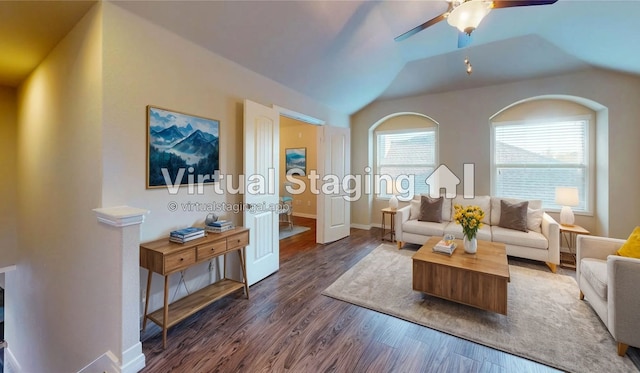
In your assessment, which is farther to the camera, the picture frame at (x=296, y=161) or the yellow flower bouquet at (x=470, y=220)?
the picture frame at (x=296, y=161)

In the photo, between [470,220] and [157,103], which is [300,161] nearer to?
[157,103]

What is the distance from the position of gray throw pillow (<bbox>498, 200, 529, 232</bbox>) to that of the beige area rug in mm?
612

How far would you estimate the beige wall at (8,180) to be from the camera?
3.57 m

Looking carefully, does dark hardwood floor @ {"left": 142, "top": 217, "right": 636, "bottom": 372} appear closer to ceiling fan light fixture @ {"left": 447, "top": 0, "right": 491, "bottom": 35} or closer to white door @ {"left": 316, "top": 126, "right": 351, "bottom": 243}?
white door @ {"left": 316, "top": 126, "right": 351, "bottom": 243}

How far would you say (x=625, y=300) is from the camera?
5.71ft

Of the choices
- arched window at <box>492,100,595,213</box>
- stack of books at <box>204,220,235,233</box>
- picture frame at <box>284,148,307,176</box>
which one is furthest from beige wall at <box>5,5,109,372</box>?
arched window at <box>492,100,595,213</box>

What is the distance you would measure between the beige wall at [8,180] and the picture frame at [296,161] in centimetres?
521

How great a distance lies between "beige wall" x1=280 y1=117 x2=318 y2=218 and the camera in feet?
23.3

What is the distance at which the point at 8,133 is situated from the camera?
3621 millimetres

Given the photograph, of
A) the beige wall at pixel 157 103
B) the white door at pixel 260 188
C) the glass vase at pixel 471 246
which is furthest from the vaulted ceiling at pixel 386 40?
the glass vase at pixel 471 246

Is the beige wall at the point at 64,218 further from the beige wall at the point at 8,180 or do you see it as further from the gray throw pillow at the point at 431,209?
the gray throw pillow at the point at 431,209

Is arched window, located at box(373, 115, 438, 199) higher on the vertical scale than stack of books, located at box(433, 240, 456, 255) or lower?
higher

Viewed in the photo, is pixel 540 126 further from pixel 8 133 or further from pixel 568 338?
pixel 8 133

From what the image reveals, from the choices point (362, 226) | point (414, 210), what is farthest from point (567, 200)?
point (362, 226)
